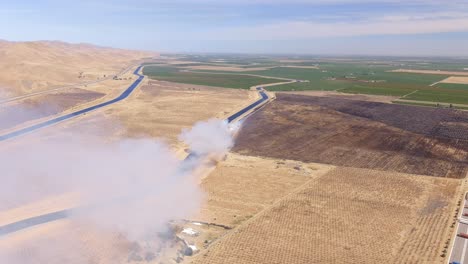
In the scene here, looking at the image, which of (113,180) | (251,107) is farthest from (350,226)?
(251,107)

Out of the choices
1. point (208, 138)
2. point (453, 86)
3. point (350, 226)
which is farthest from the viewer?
point (453, 86)

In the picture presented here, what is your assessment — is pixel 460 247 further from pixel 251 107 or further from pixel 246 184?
pixel 251 107

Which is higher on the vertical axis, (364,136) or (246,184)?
(364,136)

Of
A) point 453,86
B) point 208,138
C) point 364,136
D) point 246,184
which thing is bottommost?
point 246,184

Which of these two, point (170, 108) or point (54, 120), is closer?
point (54, 120)

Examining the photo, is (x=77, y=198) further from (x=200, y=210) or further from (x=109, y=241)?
(x=200, y=210)

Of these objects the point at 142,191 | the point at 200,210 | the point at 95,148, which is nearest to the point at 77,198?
the point at 142,191

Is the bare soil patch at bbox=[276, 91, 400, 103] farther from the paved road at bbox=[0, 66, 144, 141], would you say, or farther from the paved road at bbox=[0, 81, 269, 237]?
the paved road at bbox=[0, 66, 144, 141]

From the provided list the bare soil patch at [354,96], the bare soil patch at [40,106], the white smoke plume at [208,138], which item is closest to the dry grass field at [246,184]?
the white smoke plume at [208,138]

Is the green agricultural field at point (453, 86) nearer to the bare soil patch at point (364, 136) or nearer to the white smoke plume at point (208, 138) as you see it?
the bare soil patch at point (364, 136)
